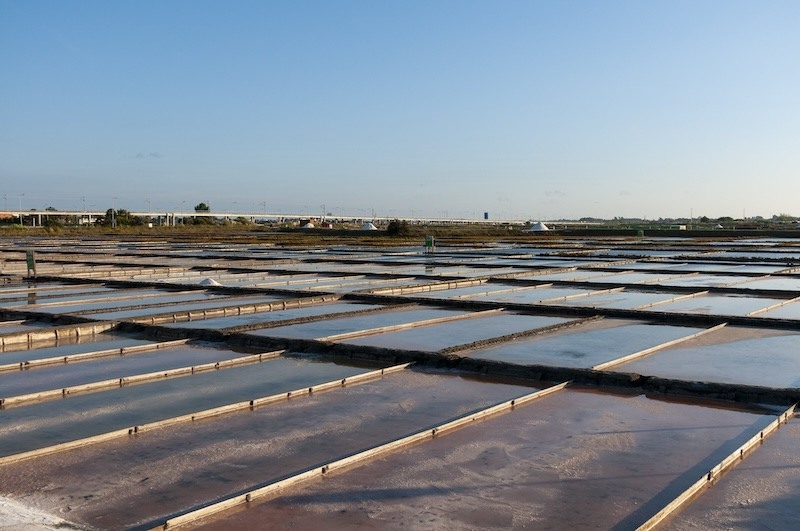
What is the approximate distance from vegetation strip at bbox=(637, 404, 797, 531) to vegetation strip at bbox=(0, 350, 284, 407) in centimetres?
395

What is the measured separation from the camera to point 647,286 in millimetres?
13453

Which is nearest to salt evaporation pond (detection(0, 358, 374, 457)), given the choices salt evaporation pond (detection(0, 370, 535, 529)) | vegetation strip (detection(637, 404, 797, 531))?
salt evaporation pond (detection(0, 370, 535, 529))

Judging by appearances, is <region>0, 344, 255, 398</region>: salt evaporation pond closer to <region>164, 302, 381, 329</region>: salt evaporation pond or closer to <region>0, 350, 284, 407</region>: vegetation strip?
<region>0, 350, 284, 407</region>: vegetation strip

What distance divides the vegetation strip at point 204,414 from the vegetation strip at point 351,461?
124 centimetres

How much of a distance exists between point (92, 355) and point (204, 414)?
8.21 ft

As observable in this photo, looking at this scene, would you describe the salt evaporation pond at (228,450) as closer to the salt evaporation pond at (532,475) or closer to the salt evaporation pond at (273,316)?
the salt evaporation pond at (532,475)

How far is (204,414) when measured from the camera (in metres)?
5.16

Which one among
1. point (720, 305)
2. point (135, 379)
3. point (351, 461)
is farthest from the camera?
point (720, 305)

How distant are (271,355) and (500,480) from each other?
12.1 ft

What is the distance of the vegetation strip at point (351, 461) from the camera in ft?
11.6

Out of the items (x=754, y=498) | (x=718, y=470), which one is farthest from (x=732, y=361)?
(x=754, y=498)

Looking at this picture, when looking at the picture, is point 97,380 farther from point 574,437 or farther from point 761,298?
point 761,298

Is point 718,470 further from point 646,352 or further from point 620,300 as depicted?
point 620,300

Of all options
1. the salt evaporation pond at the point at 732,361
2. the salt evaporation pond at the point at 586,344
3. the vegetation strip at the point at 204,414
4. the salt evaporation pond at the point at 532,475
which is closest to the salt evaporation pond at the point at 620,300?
the salt evaporation pond at the point at 586,344
